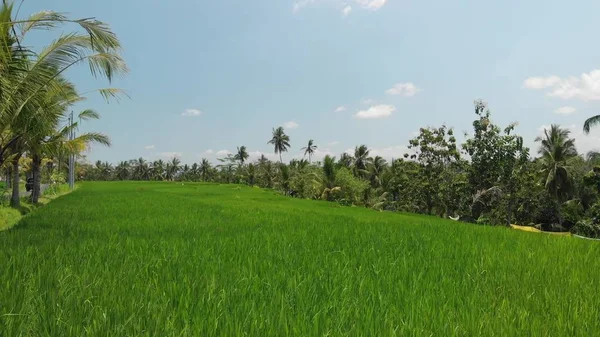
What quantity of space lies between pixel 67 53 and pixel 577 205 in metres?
33.7

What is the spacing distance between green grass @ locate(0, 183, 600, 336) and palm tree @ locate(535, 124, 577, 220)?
75.6ft

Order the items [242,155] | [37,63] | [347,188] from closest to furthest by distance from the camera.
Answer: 1. [37,63]
2. [347,188]
3. [242,155]

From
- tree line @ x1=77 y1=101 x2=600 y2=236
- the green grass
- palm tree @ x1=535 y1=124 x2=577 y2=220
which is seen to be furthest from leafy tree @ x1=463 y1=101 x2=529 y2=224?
the green grass

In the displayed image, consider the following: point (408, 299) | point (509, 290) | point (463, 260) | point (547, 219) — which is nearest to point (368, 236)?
point (463, 260)

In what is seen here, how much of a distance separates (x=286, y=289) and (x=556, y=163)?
27668 millimetres

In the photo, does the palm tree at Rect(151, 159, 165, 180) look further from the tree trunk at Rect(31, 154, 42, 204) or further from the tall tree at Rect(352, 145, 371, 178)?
the tree trunk at Rect(31, 154, 42, 204)

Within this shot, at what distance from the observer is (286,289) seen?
11.1 feet

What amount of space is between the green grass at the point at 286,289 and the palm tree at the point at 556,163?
23037mm

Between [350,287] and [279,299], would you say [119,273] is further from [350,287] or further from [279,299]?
[350,287]

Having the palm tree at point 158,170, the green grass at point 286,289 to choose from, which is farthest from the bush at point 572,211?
the palm tree at point 158,170

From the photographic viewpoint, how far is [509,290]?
12.0ft

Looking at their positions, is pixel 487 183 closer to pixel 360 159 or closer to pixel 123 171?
pixel 360 159

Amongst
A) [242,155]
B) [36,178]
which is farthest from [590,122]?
[242,155]

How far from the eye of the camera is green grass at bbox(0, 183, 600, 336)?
251cm
